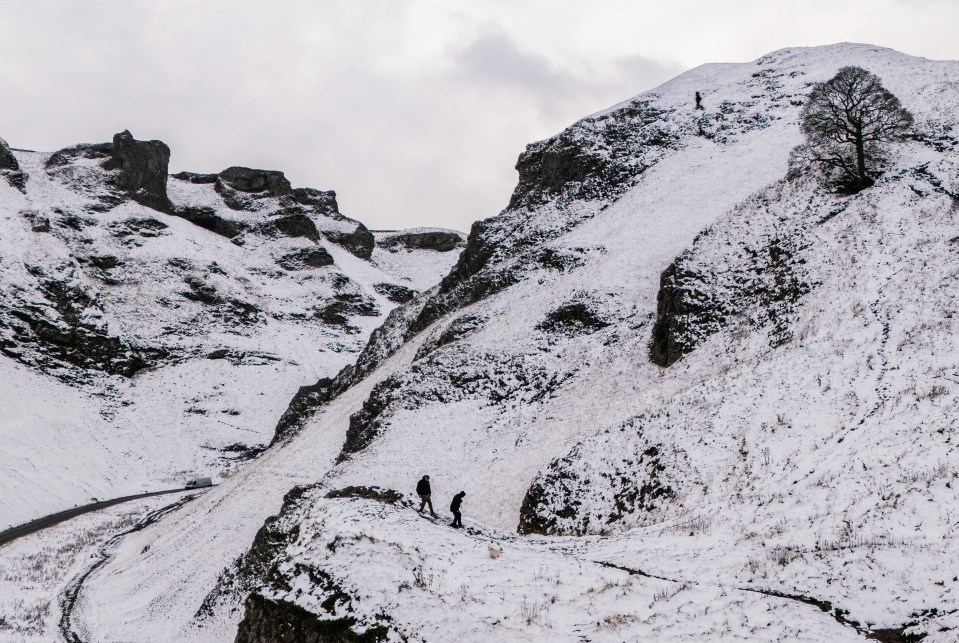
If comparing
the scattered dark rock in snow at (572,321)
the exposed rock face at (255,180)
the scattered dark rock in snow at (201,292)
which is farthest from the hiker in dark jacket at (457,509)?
the exposed rock face at (255,180)

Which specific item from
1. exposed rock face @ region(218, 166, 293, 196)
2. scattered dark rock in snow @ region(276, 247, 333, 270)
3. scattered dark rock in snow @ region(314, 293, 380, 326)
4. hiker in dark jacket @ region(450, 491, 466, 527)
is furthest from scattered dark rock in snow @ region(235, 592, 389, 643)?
exposed rock face @ region(218, 166, 293, 196)

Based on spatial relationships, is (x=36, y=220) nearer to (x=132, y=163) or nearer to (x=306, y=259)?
(x=132, y=163)

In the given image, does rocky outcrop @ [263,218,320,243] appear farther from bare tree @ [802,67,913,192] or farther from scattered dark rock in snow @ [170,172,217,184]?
bare tree @ [802,67,913,192]

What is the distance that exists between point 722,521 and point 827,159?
25594 millimetres

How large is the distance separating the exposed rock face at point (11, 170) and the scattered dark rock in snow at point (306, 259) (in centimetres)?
3974

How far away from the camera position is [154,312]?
291 feet

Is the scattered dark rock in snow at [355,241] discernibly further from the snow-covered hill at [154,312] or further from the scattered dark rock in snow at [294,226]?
the scattered dark rock in snow at [294,226]

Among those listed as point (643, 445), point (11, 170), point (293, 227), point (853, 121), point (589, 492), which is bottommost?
point (589, 492)

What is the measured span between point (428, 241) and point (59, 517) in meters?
113

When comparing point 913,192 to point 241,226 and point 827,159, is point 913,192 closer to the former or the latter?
point 827,159

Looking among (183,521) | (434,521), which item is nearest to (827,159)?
(434,521)

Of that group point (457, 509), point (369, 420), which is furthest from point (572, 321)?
point (457, 509)

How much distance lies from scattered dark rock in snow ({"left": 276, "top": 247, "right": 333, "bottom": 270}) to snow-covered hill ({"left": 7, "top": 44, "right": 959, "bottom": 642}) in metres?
63.8

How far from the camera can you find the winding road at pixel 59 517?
42025 mm
